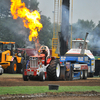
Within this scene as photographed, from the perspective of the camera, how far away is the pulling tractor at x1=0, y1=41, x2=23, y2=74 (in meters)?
30.4

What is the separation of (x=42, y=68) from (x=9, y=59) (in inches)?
392

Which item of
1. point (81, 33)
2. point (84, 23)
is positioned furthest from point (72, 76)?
point (84, 23)

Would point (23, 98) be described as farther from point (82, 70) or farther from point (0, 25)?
point (0, 25)

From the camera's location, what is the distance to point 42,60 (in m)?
22.0

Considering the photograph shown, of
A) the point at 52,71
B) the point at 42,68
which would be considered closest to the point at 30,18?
the point at 42,68

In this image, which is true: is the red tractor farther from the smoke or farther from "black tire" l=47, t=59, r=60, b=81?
the smoke

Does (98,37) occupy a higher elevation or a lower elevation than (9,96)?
higher

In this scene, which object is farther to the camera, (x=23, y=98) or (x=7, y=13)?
(x=7, y=13)

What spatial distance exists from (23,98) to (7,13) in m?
41.4

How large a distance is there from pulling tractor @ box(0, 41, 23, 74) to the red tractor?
27.3 feet

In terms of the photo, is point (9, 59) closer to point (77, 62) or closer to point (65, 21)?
point (65, 21)

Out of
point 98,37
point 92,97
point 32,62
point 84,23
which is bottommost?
point 92,97

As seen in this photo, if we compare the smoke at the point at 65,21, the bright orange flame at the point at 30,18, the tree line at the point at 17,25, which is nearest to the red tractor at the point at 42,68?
the bright orange flame at the point at 30,18

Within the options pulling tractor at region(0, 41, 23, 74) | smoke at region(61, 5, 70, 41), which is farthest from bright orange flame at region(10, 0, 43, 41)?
pulling tractor at region(0, 41, 23, 74)
